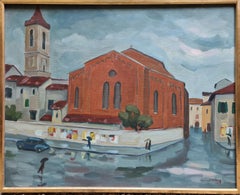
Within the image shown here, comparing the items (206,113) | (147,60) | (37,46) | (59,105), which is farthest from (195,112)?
(37,46)

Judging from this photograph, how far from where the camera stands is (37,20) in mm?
1062

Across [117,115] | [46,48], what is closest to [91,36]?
[46,48]

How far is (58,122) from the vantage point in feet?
3.53

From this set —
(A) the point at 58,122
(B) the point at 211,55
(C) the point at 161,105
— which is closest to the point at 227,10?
(B) the point at 211,55

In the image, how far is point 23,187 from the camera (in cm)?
105

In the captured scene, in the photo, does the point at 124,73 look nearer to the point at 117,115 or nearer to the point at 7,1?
the point at 117,115

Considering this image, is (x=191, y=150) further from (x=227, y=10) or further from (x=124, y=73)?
(x=227, y=10)

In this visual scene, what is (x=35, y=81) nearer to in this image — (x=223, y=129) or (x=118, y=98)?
(x=118, y=98)

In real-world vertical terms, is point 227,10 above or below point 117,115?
above

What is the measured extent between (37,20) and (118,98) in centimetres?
33

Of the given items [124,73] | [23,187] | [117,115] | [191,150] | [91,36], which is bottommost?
[23,187]

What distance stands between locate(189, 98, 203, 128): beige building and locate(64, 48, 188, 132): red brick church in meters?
0.02

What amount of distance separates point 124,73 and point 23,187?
446mm

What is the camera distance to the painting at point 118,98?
1.05 metres
